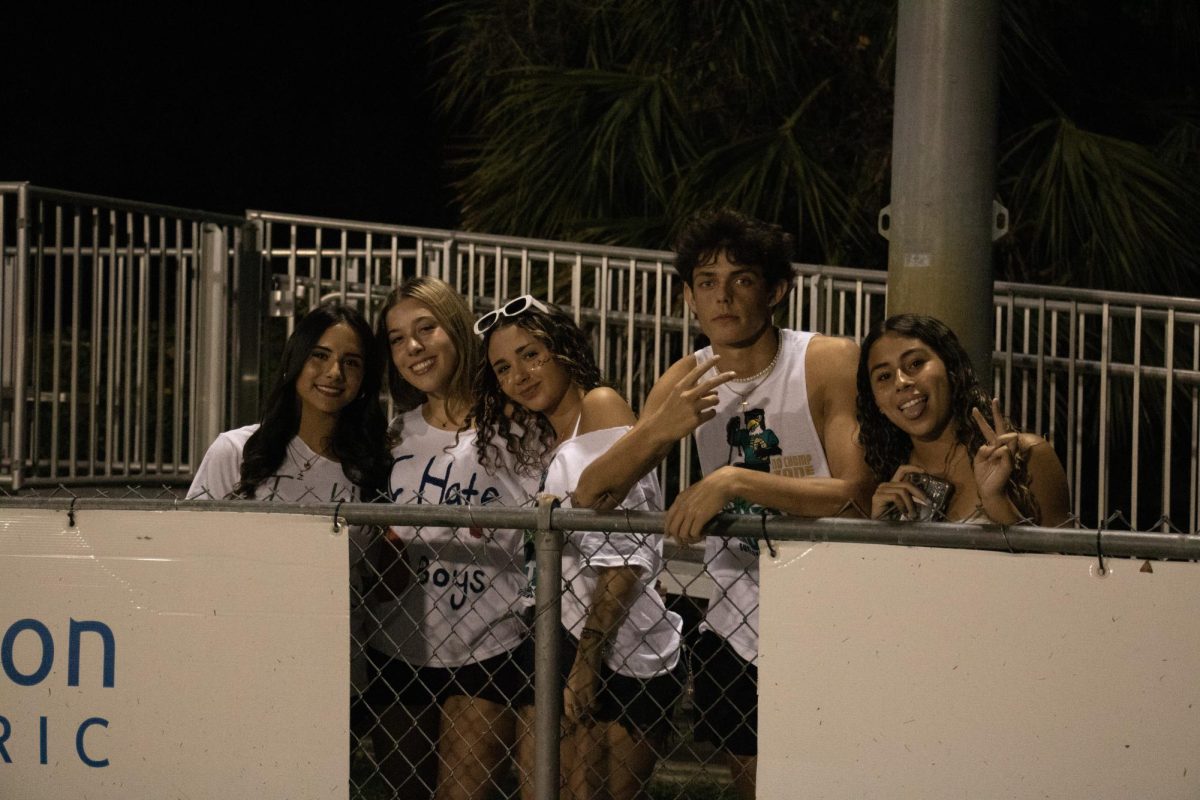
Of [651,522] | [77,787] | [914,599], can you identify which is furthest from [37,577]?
[914,599]

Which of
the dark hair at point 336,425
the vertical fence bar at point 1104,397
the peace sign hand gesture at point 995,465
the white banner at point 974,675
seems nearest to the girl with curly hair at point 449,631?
the dark hair at point 336,425

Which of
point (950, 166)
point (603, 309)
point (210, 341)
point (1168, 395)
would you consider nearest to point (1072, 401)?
point (1168, 395)

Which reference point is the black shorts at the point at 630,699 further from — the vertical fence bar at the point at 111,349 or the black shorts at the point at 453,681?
the vertical fence bar at the point at 111,349

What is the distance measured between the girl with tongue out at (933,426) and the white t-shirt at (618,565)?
0.55 meters

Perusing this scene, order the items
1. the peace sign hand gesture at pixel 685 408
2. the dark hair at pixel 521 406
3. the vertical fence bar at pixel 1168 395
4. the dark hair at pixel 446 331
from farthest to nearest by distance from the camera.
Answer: the vertical fence bar at pixel 1168 395
the dark hair at pixel 446 331
the dark hair at pixel 521 406
the peace sign hand gesture at pixel 685 408

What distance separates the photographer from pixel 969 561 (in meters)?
2.84

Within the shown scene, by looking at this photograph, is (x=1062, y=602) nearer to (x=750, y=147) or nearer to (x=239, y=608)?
(x=239, y=608)

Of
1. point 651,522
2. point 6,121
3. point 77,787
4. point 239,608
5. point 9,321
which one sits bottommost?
point 77,787

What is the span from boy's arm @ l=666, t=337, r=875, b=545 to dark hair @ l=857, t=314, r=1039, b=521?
35 millimetres

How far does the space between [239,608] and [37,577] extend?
A: 0.51 meters

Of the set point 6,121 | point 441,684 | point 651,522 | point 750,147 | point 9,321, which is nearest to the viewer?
point 651,522

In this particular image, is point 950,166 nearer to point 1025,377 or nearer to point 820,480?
point 820,480

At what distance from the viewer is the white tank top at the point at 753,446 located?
3.50 metres

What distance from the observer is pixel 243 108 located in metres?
14.6
